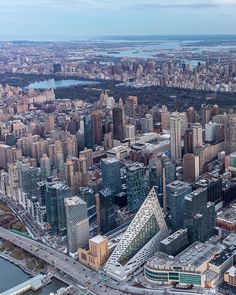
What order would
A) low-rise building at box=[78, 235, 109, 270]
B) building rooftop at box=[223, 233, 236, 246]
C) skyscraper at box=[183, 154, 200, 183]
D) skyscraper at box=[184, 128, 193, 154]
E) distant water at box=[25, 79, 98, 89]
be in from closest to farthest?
low-rise building at box=[78, 235, 109, 270]
building rooftop at box=[223, 233, 236, 246]
skyscraper at box=[183, 154, 200, 183]
skyscraper at box=[184, 128, 193, 154]
distant water at box=[25, 79, 98, 89]

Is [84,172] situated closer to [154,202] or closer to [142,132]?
[154,202]

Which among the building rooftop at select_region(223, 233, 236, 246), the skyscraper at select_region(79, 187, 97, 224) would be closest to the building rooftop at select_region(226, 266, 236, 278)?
the building rooftop at select_region(223, 233, 236, 246)

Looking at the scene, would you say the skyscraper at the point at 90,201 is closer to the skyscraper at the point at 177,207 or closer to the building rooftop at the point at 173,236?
the skyscraper at the point at 177,207

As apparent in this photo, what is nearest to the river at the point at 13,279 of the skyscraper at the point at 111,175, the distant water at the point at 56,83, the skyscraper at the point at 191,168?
the skyscraper at the point at 111,175

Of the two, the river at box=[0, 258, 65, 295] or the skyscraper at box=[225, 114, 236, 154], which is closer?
the river at box=[0, 258, 65, 295]

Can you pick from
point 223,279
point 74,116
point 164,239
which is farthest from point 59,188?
point 74,116

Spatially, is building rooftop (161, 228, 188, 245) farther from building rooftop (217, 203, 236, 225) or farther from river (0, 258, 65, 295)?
river (0, 258, 65, 295)
